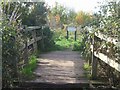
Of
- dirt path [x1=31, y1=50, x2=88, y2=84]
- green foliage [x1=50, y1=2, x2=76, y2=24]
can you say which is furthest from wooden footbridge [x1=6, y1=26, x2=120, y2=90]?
green foliage [x1=50, y1=2, x2=76, y2=24]

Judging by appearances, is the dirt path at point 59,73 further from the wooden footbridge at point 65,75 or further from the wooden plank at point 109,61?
the wooden plank at point 109,61

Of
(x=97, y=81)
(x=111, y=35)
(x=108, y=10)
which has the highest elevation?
(x=108, y=10)

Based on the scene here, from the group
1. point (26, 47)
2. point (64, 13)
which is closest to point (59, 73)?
point (26, 47)

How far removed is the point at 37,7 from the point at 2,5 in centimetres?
617

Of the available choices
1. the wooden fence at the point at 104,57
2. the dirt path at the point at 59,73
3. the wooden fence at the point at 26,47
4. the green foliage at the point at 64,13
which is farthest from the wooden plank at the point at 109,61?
the green foliage at the point at 64,13

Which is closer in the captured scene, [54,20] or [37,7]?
[37,7]

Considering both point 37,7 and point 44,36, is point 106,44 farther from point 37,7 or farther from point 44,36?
point 37,7

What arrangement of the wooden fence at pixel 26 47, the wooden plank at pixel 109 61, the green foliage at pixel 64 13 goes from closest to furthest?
1. the wooden plank at pixel 109 61
2. the wooden fence at pixel 26 47
3. the green foliage at pixel 64 13

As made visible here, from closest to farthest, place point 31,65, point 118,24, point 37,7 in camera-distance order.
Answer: point 118,24 < point 31,65 < point 37,7

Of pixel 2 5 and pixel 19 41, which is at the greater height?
pixel 2 5

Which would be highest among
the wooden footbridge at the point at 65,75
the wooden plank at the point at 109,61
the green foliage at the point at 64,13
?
the green foliage at the point at 64,13

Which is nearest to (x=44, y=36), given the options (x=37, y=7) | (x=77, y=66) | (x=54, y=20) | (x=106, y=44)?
(x=37, y=7)

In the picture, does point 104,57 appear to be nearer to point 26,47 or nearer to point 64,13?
point 26,47

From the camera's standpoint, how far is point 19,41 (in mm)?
5105
